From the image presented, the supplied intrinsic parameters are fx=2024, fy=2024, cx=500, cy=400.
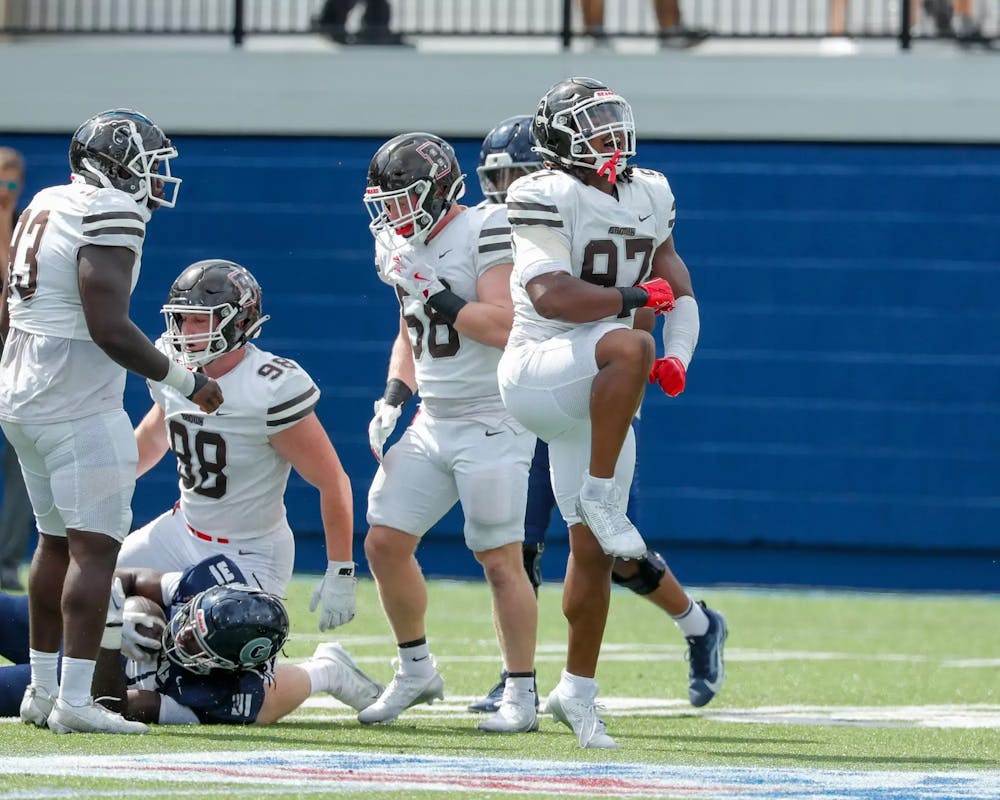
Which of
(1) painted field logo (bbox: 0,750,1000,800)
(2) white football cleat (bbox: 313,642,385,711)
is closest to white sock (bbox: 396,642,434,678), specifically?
(2) white football cleat (bbox: 313,642,385,711)

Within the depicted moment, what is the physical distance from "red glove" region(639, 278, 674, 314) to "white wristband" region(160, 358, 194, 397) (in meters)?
1.17

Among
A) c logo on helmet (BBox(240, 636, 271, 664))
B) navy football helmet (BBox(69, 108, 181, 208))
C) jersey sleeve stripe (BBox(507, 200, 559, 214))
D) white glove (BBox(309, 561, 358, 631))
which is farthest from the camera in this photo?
white glove (BBox(309, 561, 358, 631))

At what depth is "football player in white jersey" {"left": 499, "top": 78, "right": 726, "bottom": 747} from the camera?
501 cm

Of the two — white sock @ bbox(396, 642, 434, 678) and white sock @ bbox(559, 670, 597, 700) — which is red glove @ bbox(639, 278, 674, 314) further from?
white sock @ bbox(396, 642, 434, 678)

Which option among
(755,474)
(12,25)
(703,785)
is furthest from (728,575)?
(703,785)

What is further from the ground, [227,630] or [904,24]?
[904,24]

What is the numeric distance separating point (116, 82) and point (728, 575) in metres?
4.76

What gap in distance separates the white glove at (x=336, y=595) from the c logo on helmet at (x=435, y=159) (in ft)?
3.75

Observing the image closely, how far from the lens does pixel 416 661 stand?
5.82 meters

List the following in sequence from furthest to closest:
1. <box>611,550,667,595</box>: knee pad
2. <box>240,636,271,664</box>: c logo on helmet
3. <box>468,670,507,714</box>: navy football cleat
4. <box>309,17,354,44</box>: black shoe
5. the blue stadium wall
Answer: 1. <box>309,17,354,44</box>: black shoe
2. the blue stadium wall
3. <box>611,550,667,595</box>: knee pad
4. <box>468,670,507,714</box>: navy football cleat
5. <box>240,636,271,664</box>: c logo on helmet

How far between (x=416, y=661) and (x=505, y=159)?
166 centimetres

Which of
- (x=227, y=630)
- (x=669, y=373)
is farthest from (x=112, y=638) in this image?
(x=669, y=373)

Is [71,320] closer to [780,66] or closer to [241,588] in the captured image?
[241,588]

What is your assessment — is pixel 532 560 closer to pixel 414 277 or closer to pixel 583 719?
pixel 414 277
